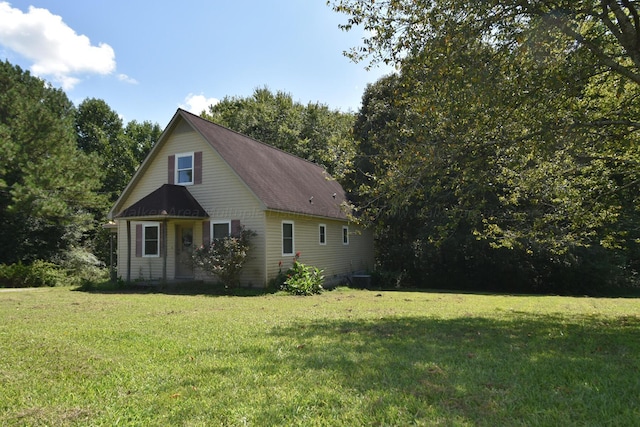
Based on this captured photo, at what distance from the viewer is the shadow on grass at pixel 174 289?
14.3 metres

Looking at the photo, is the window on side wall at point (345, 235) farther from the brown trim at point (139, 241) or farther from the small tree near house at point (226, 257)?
the brown trim at point (139, 241)

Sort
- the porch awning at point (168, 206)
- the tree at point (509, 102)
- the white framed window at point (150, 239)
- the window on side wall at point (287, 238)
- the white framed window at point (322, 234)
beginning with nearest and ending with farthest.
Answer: the tree at point (509, 102)
the porch awning at point (168, 206)
the window on side wall at point (287, 238)
the white framed window at point (150, 239)
the white framed window at point (322, 234)

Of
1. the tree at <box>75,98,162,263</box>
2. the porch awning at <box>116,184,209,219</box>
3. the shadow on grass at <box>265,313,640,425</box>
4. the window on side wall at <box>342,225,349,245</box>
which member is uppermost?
the tree at <box>75,98,162,263</box>

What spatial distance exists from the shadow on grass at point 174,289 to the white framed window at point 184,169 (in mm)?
4015

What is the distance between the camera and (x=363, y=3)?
7.52 metres

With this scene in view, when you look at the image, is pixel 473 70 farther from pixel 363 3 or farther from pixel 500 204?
pixel 500 204

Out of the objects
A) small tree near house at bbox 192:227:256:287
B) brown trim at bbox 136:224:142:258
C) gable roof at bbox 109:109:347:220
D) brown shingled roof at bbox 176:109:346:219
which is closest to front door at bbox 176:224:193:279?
brown trim at bbox 136:224:142:258

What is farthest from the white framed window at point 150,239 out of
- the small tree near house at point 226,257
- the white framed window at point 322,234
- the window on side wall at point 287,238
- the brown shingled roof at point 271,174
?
the white framed window at point 322,234

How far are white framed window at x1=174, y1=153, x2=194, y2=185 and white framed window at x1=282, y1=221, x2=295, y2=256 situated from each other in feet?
13.6

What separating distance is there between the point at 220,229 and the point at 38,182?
9.81 metres

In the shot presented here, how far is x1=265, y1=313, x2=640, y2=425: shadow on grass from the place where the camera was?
3.43 metres

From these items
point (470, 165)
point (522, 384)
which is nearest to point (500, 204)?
point (470, 165)

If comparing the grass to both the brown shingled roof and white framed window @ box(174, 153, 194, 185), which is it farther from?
white framed window @ box(174, 153, 194, 185)

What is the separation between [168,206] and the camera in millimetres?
14836
